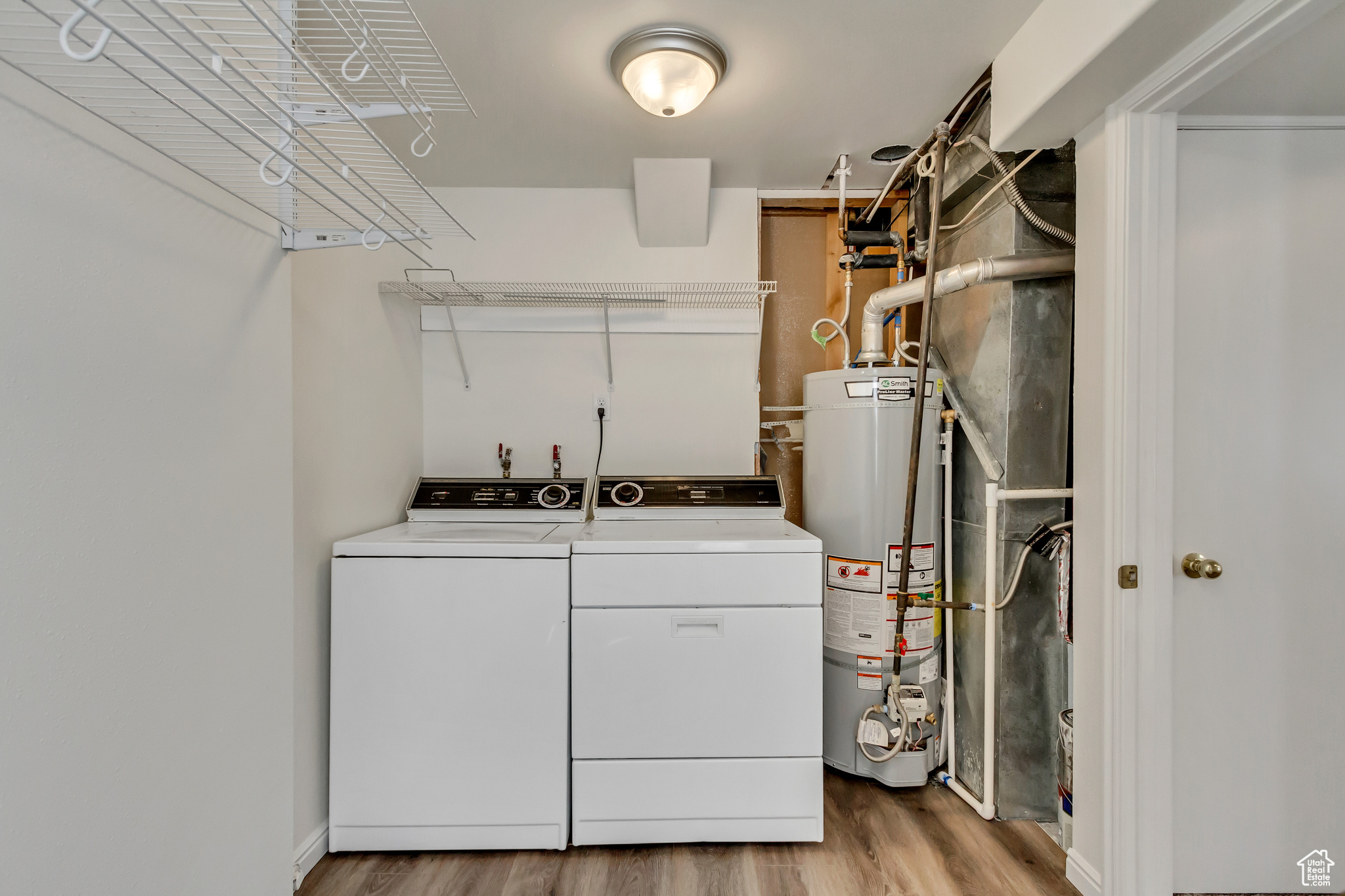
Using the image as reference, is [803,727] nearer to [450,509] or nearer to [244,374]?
[450,509]

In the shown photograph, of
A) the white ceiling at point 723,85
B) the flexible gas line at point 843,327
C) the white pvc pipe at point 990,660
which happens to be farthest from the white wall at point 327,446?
the white pvc pipe at point 990,660

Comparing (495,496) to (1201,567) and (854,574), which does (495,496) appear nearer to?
(854,574)

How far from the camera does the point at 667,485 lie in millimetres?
2266

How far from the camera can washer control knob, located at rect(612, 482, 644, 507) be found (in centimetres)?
223

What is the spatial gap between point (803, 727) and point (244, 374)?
1594 millimetres

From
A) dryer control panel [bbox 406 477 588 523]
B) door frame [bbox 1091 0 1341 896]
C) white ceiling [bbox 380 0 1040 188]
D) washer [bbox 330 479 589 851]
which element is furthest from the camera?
dryer control panel [bbox 406 477 588 523]

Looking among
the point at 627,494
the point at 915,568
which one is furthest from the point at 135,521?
the point at 915,568

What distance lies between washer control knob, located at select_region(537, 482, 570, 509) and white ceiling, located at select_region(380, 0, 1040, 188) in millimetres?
1226

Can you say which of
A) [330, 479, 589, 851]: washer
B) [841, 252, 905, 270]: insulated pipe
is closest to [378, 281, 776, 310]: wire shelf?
[841, 252, 905, 270]: insulated pipe

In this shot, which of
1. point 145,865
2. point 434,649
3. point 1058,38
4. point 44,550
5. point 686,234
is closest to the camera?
point 44,550

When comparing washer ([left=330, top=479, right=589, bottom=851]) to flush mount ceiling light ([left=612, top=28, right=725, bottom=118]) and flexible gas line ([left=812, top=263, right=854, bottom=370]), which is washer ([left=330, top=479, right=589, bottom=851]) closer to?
flush mount ceiling light ([left=612, top=28, right=725, bottom=118])

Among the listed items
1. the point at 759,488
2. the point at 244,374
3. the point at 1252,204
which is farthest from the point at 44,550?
the point at 1252,204

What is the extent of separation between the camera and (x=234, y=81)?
3.38 ft

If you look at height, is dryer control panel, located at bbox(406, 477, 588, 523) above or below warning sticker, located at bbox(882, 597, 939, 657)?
above
